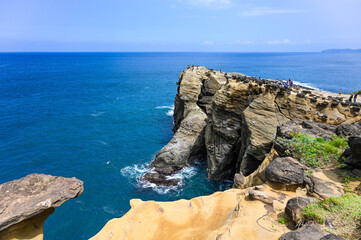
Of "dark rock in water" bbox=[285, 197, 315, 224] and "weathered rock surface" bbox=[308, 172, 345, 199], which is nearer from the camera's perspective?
"dark rock in water" bbox=[285, 197, 315, 224]

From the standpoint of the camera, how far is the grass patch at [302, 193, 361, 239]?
8001mm

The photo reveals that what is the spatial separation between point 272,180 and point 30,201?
11.8 m

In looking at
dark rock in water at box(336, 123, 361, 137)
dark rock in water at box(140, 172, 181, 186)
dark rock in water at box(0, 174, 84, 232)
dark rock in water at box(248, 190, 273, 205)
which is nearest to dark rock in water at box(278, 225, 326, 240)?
dark rock in water at box(248, 190, 273, 205)

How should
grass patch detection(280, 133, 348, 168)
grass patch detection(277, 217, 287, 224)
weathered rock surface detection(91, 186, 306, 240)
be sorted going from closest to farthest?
weathered rock surface detection(91, 186, 306, 240)
grass patch detection(277, 217, 287, 224)
grass patch detection(280, 133, 348, 168)

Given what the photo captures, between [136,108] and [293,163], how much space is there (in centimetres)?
5323

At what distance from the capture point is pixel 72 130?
4459cm

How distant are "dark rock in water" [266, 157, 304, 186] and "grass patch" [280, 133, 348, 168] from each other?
2227 millimetres

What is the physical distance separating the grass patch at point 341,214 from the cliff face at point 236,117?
473 inches

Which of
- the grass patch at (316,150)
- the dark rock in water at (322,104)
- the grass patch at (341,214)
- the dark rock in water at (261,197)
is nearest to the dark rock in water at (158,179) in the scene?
the grass patch at (316,150)

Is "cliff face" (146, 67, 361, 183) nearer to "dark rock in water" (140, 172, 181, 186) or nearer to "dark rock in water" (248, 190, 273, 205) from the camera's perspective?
"dark rock in water" (140, 172, 181, 186)

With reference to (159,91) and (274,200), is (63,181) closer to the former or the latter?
(274,200)

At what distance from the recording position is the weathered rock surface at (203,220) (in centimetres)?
910

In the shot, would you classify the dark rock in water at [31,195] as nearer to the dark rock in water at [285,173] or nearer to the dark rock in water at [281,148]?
the dark rock in water at [285,173]

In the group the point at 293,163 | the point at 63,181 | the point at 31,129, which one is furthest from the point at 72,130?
the point at 293,163
